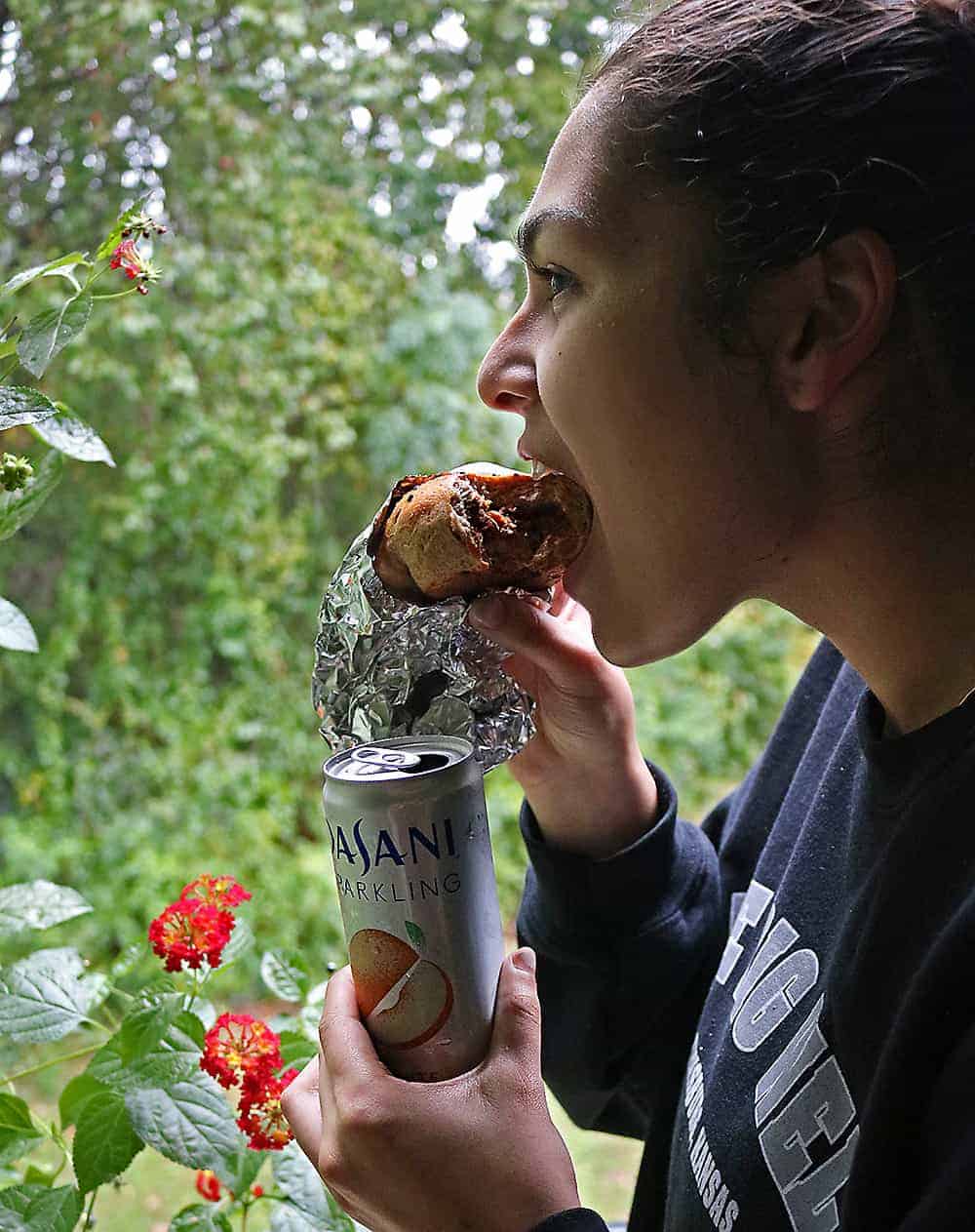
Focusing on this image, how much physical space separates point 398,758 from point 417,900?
76mm

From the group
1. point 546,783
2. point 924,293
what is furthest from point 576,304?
point 546,783

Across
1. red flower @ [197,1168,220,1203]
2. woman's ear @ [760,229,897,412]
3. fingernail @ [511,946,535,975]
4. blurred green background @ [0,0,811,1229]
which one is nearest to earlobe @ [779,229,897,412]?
woman's ear @ [760,229,897,412]

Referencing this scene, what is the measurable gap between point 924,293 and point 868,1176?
17.0 inches

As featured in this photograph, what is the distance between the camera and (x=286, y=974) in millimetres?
850

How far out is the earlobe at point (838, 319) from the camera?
0.60 meters

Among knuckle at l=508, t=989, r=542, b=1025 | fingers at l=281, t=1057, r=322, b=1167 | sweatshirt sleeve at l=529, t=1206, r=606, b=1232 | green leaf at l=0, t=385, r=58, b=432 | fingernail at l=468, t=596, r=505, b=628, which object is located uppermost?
green leaf at l=0, t=385, r=58, b=432

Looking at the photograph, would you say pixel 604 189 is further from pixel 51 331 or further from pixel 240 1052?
pixel 240 1052

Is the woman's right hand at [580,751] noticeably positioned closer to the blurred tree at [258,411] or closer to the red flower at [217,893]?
the red flower at [217,893]

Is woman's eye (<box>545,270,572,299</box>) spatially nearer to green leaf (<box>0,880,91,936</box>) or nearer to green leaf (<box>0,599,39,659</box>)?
green leaf (<box>0,599,39,659</box>)

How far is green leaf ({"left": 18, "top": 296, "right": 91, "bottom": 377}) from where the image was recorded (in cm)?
61

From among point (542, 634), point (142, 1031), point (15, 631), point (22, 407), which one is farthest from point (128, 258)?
point (142, 1031)

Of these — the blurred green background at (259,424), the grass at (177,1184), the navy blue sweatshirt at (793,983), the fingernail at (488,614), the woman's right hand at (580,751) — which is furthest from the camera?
the blurred green background at (259,424)

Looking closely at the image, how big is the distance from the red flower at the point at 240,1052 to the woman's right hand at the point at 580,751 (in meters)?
0.27

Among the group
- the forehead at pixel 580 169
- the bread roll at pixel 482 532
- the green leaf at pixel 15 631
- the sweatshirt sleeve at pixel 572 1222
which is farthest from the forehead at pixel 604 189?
the sweatshirt sleeve at pixel 572 1222
